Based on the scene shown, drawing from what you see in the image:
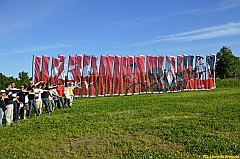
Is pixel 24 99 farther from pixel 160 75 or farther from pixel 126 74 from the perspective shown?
pixel 160 75

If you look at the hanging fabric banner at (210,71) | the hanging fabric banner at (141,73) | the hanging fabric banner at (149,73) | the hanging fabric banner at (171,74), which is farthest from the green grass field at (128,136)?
the hanging fabric banner at (210,71)

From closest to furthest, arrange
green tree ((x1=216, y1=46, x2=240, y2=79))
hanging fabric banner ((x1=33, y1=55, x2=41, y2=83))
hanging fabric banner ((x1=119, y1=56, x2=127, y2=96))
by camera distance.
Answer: hanging fabric banner ((x1=33, y1=55, x2=41, y2=83)) < hanging fabric banner ((x1=119, y1=56, x2=127, y2=96)) < green tree ((x1=216, y1=46, x2=240, y2=79))

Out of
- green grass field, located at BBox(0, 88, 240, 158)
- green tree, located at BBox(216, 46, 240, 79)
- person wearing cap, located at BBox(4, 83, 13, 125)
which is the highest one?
green tree, located at BBox(216, 46, 240, 79)

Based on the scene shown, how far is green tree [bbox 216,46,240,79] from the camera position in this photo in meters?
62.4

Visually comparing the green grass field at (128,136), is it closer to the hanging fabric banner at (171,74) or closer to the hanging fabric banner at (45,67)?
the hanging fabric banner at (45,67)

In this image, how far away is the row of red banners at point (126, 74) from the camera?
26.2m

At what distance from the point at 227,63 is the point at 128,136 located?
5822 centimetres

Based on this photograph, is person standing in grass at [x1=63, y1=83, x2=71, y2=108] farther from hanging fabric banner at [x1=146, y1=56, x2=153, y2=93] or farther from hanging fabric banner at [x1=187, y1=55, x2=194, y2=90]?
hanging fabric banner at [x1=187, y1=55, x2=194, y2=90]

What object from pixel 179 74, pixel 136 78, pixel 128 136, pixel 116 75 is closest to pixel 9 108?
pixel 128 136

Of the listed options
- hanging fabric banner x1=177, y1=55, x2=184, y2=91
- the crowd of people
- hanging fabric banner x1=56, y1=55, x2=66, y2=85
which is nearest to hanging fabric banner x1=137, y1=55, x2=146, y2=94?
hanging fabric banner x1=177, y1=55, x2=184, y2=91

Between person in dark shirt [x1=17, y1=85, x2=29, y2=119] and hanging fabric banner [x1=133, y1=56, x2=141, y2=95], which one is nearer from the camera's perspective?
person in dark shirt [x1=17, y1=85, x2=29, y2=119]

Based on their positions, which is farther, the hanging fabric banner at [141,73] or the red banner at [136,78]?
the hanging fabric banner at [141,73]

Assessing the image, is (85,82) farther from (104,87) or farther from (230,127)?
(230,127)

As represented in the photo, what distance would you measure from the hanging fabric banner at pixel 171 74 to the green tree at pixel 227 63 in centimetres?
3661
